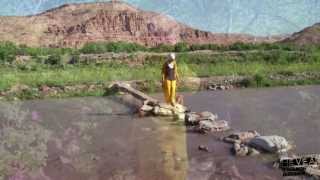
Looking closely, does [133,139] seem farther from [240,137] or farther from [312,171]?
[312,171]

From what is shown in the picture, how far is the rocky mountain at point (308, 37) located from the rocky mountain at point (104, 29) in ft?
18.5

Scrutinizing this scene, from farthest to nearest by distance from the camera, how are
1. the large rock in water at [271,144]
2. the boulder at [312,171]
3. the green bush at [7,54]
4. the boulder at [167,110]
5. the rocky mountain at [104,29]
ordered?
the rocky mountain at [104,29]
the green bush at [7,54]
the boulder at [167,110]
the large rock in water at [271,144]
the boulder at [312,171]

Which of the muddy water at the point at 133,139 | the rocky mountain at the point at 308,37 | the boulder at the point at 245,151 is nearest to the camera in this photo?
the muddy water at the point at 133,139

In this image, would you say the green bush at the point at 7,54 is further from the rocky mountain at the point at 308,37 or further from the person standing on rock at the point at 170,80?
the rocky mountain at the point at 308,37

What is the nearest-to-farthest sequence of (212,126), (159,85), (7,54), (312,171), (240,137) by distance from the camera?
(312,171), (240,137), (212,126), (159,85), (7,54)

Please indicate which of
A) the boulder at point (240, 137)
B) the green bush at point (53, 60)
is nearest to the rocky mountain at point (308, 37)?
the green bush at point (53, 60)

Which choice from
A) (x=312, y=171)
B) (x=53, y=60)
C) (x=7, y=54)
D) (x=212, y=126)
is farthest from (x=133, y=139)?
(x=7, y=54)

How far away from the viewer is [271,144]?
11.1m

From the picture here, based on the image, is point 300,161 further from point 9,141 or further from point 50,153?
point 9,141

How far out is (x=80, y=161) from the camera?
10805mm

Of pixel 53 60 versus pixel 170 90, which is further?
pixel 53 60

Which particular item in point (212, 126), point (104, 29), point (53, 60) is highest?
point (104, 29)

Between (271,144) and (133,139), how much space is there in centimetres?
265

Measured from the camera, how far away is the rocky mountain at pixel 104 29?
→ 40.2 m
